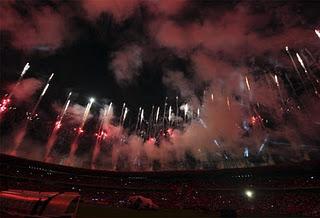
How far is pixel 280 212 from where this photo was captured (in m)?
41.3

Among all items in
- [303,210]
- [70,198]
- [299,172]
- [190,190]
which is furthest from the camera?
[190,190]

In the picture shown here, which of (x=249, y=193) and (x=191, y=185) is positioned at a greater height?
(x=191, y=185)

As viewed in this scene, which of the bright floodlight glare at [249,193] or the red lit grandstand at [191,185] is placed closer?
the red lit grandstand at [191,185]

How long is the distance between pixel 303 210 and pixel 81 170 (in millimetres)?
44833

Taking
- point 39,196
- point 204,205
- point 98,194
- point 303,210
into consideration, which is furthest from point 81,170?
point 39,196

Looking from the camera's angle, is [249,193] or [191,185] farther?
[191,185]

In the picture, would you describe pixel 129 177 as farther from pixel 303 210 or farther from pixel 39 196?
pixel 39 196

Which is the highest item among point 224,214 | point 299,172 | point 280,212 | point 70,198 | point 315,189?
point 299,172

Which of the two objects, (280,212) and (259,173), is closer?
(280,212)

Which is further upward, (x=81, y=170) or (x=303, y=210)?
(x=81, y=170)

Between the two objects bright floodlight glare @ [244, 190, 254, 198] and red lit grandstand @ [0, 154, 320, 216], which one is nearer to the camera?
red lit grandstand @ [0, 154, 320, 216]

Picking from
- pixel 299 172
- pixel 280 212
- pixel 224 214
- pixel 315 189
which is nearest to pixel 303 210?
pixel 280 212

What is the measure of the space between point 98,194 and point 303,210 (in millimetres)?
37903

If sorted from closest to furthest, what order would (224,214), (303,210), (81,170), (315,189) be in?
(224,214) < (303,210) < (315,189) < (81,170)
